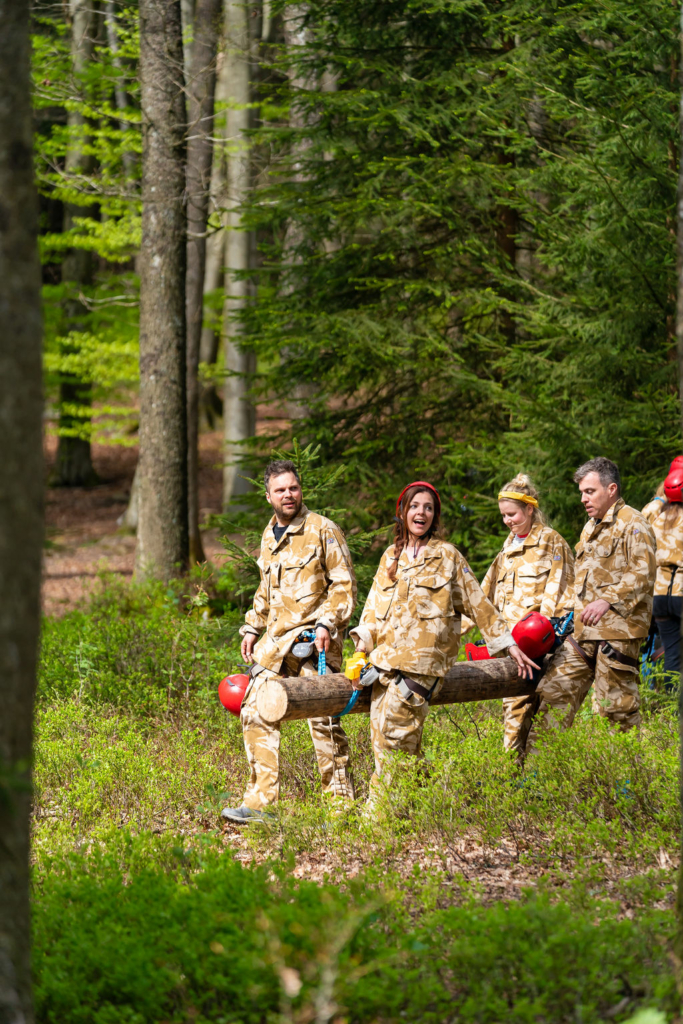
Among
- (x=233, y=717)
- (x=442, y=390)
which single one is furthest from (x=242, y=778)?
(x=442, y=390)

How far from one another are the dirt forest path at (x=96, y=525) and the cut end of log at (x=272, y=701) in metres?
7.31

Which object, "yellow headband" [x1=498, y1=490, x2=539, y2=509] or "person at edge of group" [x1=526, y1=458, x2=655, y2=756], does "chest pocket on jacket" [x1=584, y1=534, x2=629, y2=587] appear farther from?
"yellow headband" [x1=498, y1=490, x2=539, y2=509]

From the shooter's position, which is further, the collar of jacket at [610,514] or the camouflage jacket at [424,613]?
the collar of jacket at [610,514]

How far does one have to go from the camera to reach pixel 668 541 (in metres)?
8.27

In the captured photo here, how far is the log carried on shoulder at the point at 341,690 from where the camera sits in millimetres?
5746

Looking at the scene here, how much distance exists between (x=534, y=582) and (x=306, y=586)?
167 cm

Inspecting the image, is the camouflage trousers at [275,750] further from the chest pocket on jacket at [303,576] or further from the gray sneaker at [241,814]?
the chest pocket on jacket at [303,576]

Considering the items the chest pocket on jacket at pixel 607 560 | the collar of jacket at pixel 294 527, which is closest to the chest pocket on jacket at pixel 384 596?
the collar of jacket at pixel 294 527

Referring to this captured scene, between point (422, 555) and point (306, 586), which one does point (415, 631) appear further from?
point (306, 586)

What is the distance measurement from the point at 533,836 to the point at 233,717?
10.7 feet

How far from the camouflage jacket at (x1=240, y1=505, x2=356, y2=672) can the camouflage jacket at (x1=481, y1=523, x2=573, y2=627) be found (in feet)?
3.69

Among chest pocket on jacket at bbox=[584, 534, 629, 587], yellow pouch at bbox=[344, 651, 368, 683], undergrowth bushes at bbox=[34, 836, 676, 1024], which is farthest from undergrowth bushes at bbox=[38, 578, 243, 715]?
undergrowth bushes at bbox=[34, 836, 676, 1024]

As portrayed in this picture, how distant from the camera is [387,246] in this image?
12016 millimetres

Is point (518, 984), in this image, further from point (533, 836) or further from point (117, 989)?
point (533, 836)
